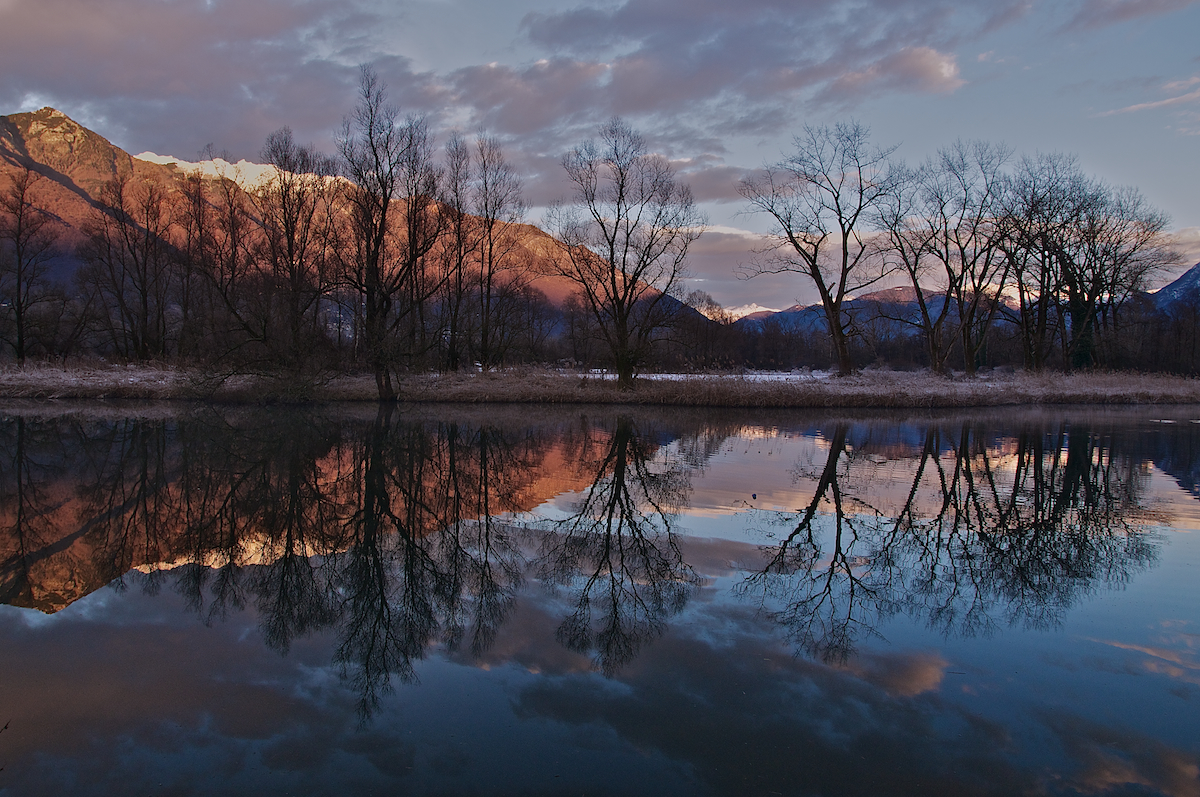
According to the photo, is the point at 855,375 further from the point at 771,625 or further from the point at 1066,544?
the point at 771,625

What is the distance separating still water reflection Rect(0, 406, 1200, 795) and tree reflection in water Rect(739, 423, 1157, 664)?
0.05m

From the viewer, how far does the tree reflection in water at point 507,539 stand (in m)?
5.11

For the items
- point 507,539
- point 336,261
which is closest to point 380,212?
point 336,261

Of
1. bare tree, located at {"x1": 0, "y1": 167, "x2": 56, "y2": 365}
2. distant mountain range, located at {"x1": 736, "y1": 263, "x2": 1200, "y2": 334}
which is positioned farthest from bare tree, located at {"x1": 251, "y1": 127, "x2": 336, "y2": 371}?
distant mountain range, located at {"x1": 736, "y1": 263, "x2": 1200, "y2": 334}

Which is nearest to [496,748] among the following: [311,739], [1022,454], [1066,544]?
[311,739]

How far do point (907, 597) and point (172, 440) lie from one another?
1527cm

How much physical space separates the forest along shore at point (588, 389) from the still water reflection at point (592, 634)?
16182 millimetres

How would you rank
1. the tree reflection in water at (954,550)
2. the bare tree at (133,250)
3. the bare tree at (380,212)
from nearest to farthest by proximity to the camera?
the tree reflection in water at (954,550) → the bare tree at (380,212) → the bare tree at (133,250)

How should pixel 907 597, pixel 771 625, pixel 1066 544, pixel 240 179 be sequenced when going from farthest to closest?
pixel 240 179
pixel 1066 544
pixel 907 597
pixel 771 625

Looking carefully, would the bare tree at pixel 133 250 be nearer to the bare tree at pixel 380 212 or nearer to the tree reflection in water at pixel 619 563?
the bare tree at pixel 380 212

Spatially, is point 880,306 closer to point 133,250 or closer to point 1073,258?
point 1073,258

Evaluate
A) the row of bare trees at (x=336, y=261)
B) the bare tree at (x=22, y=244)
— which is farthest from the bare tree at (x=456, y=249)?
the bare tree at (x=22, y=244)

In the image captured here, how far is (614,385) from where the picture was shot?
29766 mm

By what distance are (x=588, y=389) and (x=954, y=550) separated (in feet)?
74.5
